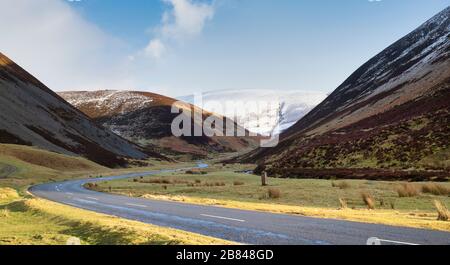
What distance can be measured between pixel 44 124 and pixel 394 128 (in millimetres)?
83966

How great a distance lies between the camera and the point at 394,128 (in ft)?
192

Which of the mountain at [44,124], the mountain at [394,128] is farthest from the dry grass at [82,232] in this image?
the mountain at [44,124]

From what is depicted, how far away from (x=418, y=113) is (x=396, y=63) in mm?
54790

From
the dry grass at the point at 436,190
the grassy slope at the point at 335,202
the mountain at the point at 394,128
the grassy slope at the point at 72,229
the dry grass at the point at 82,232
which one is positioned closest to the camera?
the dry grass at the point at 82,232

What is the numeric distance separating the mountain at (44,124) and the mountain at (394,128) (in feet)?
166

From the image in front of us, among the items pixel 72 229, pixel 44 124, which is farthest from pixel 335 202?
pixel 44 124

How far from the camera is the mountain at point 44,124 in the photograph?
100 metres

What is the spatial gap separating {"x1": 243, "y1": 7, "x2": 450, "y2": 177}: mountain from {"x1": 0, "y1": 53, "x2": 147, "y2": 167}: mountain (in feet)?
166

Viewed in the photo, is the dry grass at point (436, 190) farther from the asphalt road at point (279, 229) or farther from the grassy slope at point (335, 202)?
the asphalt road at point (279, 229)

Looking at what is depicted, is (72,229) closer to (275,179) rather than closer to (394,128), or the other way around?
(275,179)

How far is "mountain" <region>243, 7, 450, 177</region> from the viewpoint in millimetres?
49938

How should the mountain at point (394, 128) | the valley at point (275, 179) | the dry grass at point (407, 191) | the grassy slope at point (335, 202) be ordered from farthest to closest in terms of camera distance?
the mountain at point (394, 128) → the dry grass at point (407, 191) → the grassy slope at point (335, 202) → the valley at point (275, 179)

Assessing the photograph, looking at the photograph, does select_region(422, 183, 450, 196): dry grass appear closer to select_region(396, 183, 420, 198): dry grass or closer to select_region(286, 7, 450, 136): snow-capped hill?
select_region(396, 183, 420, 198): dry grass
